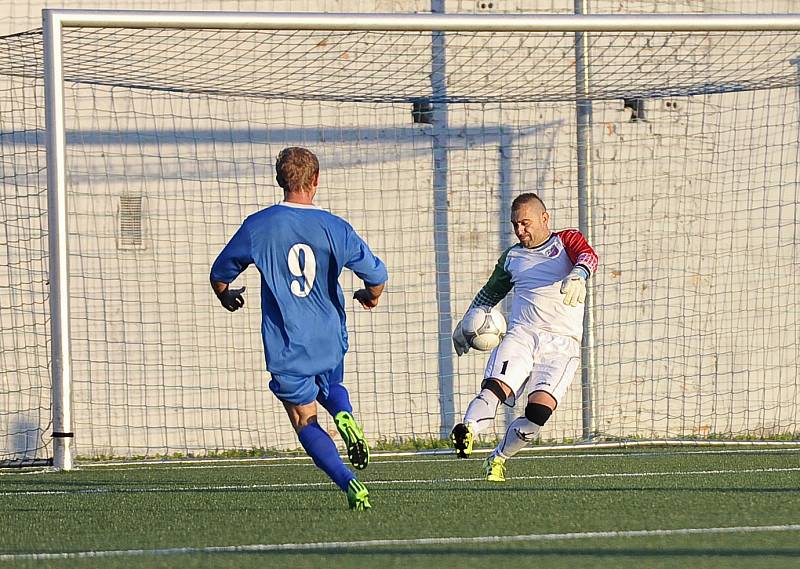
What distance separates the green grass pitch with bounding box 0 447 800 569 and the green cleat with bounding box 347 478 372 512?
0.06 metres

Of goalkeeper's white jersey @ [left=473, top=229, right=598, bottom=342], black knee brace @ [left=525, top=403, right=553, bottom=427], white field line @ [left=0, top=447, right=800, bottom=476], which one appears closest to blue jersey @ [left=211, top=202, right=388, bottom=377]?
black knee brace @ [left=525, top=403, right=553, bottom=427]

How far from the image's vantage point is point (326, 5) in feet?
34.4

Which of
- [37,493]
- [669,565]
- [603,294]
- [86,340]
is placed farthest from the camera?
[603,294]

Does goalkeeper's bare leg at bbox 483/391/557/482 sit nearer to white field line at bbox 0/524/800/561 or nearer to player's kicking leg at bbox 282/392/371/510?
player's kicking leg at bbox 282/392/371/510

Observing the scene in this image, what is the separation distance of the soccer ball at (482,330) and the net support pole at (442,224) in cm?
392

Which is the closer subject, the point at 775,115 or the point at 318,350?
the point at 318,350

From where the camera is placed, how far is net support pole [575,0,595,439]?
10.8 meters

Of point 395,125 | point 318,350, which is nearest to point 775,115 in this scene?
point 395,125

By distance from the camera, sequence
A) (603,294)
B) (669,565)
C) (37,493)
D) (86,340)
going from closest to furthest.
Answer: (669,565) < (37,493) < (86,340) < (603,294)

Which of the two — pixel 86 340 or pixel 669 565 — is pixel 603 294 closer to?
pixel 86 340

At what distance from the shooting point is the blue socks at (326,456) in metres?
5.32

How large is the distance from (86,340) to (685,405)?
4.94 meters

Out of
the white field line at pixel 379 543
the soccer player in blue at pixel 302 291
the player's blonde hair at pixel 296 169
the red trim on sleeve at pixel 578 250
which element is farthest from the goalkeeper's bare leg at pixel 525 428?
the white field line at pixel 379 543

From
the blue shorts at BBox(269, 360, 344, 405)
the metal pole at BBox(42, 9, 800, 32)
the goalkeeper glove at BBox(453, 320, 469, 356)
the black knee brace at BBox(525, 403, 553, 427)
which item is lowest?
Answer: the black knee brace at BBox(525, 403, 553, 427)
